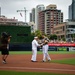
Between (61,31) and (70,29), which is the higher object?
(70,29)

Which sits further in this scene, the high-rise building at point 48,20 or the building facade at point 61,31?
the high-rise building at point 48,20

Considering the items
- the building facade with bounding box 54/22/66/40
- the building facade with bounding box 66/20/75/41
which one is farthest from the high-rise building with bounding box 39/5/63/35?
the building facade with bounding box 66/20/75/41

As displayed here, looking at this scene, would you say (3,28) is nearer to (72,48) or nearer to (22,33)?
(22,33)

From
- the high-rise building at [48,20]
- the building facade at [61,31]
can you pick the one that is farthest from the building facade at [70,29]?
the high-rise building at [48,20]

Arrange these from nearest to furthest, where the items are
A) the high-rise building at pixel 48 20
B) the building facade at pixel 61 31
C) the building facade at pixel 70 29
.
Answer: the building facade at pixel 70 29 < the building facade at pixel 61 31 < the high-rise building at pixel 48 20

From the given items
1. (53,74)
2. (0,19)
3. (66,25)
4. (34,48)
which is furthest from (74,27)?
(53,74)

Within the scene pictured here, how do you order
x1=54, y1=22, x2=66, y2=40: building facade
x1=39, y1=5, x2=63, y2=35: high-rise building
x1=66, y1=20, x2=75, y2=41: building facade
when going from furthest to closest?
x1=39, y1=5, x2=63, y2=35: high-rise building
x1=54, y1=22, x2=66, y2=40: building facade
x1=66, y1=20, x2=75, y2=41: building facade

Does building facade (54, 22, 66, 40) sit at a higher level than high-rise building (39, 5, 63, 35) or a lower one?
lower

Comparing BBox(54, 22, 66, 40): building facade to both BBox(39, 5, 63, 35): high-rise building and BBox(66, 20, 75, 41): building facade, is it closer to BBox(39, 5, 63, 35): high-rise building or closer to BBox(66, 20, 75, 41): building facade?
BBox(66, 20, 75, 41): building facade

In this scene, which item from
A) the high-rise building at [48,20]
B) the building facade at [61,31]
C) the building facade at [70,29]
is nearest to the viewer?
the building facade at [70,29]

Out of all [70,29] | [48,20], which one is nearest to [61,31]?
[70,29]

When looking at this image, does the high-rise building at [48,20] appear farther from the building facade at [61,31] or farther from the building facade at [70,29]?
the building facade at [70,29]

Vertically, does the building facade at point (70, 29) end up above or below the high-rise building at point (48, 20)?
below

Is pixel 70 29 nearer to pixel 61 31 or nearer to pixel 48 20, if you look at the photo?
pixel 61 31
